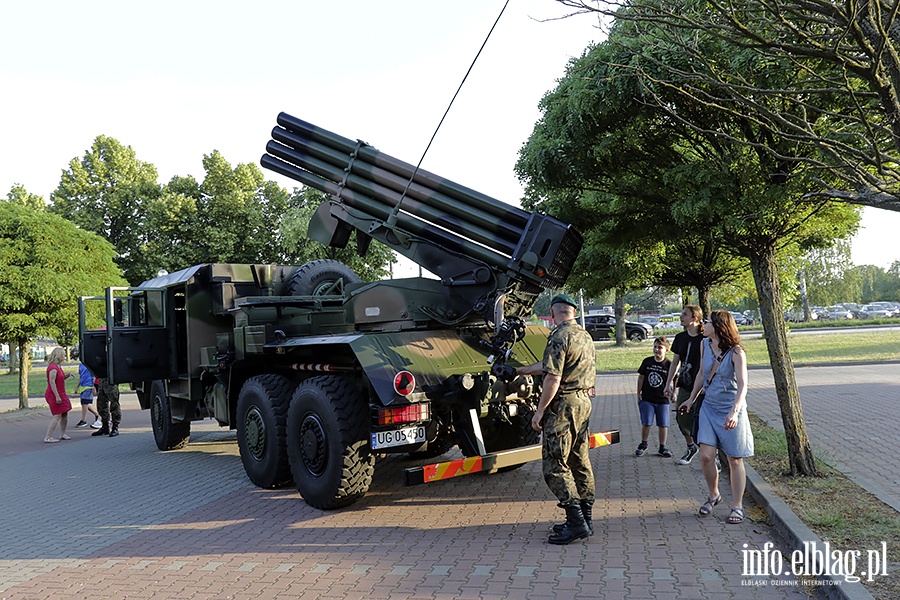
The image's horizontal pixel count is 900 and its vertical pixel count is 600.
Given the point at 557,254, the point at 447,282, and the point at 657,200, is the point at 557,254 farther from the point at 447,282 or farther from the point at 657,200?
the point at 657,200

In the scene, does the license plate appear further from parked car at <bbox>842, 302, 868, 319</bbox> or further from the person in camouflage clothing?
parked car at <bbox>842, 302, 868, 319</bbox>

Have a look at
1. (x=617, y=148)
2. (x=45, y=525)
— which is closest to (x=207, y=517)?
(x=45, y=525)

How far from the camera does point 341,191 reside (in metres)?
7.79

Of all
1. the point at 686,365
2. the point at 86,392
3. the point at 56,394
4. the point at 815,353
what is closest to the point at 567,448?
the point at 686,365

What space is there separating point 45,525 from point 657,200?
7.04 metres

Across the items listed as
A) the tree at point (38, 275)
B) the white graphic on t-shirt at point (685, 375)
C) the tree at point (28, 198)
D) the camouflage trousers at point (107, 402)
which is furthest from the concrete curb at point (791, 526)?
the tree at point (28, 198)

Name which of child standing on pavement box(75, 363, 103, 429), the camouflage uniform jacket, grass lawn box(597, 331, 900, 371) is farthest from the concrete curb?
grass lawn box(597, 331, 900, 371)

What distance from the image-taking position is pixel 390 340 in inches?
265

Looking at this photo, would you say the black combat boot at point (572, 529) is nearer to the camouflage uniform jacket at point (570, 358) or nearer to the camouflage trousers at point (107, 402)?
the camouflage uniform jacket at point (570, 358)

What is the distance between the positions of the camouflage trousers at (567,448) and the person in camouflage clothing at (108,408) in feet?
32.5

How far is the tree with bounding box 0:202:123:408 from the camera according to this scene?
17.2 meters

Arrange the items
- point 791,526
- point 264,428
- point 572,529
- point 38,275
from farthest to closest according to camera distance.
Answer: point 38,275
point 264,428
point 572,529
point 791,526

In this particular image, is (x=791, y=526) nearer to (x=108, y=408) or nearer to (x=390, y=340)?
(x=390, y=340)

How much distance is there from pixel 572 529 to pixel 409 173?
380cm
